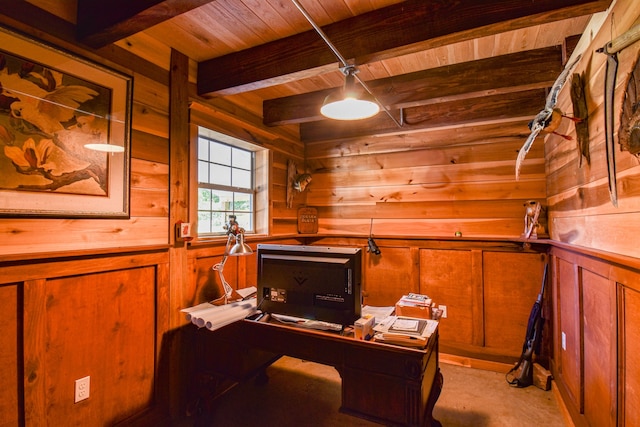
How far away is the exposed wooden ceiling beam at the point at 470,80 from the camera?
7.40 feet

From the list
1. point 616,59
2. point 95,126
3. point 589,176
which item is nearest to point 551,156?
point 589,176

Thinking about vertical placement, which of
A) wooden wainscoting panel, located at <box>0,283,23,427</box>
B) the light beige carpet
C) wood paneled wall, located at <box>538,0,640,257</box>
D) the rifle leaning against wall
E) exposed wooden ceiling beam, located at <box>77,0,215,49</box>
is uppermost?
exposed wooden ceiling beam, located at <box>77,0,215,49</box>

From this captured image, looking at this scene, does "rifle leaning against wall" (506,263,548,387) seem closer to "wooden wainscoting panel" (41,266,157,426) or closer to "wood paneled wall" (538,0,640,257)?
"wood paneled wall" (538,0,640,257)

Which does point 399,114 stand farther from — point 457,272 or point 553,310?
point 553,310

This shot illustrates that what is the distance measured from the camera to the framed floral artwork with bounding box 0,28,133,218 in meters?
1.48

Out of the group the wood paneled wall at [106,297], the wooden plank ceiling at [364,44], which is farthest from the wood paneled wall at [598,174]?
the wood paneled wall at [106,297]

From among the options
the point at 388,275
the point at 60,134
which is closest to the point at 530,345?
the point at 388,275

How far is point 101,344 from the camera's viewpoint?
1.84m

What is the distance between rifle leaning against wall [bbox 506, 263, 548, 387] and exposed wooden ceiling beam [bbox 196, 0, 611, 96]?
7.35 feet

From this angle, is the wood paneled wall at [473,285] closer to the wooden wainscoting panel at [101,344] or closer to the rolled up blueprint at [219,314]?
the rolled up blueprint at [219,314]

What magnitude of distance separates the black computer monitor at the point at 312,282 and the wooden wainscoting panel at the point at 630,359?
47.3 inches

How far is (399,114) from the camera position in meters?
3.35

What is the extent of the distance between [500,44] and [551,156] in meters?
1.22

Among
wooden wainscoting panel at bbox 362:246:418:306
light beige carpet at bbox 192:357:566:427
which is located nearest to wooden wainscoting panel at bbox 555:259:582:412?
light beige carpet at bbox 192:357:566:427
